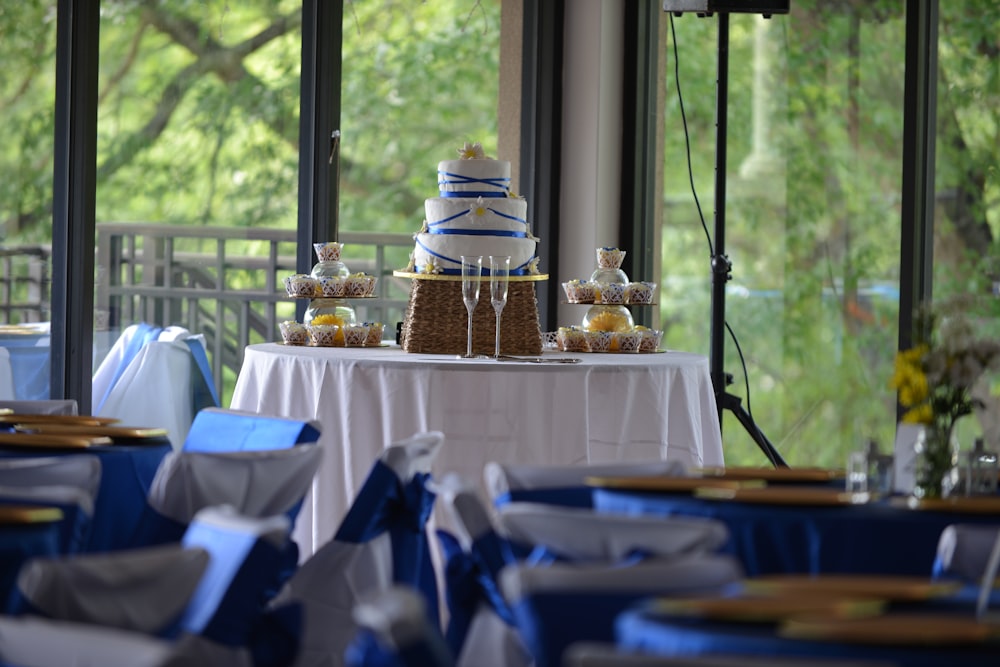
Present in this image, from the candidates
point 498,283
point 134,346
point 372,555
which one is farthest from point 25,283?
point 372,555

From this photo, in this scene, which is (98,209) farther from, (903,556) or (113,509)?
(903,556)

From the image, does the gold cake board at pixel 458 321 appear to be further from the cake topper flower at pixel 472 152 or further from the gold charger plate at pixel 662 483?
the gold charger plate at pixel 662 483

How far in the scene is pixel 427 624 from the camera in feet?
6.05

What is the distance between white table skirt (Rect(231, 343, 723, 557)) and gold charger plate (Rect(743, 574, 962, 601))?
1.52m

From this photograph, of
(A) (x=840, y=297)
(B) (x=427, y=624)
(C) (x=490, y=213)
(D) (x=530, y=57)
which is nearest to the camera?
(B) (x=427, y=624)

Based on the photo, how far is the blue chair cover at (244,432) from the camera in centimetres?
332

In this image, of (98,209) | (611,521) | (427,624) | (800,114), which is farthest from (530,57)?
(427,624)

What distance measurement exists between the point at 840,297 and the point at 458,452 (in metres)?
2.26

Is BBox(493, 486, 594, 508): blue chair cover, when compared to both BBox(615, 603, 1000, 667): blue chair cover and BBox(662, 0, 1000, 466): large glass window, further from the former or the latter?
BBox(662, 0, 1000, 466): large glass window

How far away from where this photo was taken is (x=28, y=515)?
89.7 inches

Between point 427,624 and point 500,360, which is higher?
point 500,360

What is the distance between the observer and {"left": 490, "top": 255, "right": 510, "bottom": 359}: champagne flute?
4.02m

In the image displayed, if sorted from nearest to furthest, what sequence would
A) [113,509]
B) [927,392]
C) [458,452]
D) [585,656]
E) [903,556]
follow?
[585,656] < [903,556] < [927,392] < [113,509] < [458,452]

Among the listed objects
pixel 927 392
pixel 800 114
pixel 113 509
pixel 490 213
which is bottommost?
pixel 113 509
